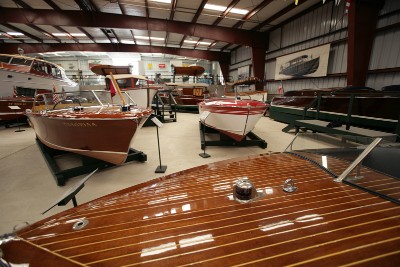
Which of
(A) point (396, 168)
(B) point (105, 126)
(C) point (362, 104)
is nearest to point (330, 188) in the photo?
(A) point (396, 168)

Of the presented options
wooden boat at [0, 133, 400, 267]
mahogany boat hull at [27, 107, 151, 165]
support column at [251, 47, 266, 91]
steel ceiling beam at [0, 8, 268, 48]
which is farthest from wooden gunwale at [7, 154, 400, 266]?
support column at [251, 47, 266, 91]

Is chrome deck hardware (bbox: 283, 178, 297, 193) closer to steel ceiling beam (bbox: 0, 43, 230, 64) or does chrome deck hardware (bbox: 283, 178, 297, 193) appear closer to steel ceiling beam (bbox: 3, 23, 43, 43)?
steel ceiling beam (bbox: 3, 23, 43, 43)

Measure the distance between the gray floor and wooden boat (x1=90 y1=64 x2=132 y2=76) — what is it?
8.90 ft

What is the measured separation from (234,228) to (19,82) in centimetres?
943

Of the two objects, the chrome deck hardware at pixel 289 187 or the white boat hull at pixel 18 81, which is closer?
the chrome deck hardware at pixel 289 187

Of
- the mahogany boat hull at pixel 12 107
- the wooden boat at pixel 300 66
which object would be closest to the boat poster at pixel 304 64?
the wooden boat at pixel 300 66

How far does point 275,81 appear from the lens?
1056cm

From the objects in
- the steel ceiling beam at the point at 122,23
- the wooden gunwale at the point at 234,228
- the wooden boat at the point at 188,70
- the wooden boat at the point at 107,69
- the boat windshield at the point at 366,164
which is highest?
the steel ceiling beam at the point at 122,23

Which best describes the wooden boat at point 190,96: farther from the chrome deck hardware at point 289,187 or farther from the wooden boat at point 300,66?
the chrome deck hardware at point 289,187

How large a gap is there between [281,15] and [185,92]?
18.6ft

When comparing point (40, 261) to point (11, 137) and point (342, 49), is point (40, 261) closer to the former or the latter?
point (11, 137)

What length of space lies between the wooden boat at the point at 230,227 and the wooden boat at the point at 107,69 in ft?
19.4

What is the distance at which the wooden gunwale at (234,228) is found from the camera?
26.3 inches

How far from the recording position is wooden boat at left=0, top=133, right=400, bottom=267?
2.15ft
